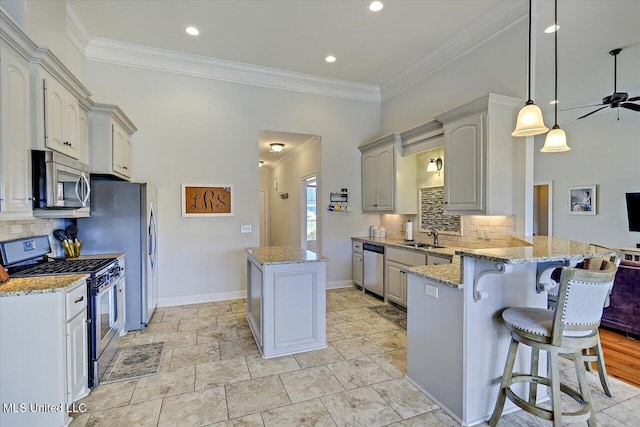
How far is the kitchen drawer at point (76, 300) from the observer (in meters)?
1.98

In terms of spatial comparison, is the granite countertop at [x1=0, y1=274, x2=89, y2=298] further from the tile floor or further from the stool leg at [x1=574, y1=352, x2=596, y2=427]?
the stool leg at [x1=574, y1=352, x2=596, y2=427]

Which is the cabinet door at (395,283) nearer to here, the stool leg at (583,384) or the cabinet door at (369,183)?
Answer: the cabinet door at (369,183)

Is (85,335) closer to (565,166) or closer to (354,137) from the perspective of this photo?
(354,137)

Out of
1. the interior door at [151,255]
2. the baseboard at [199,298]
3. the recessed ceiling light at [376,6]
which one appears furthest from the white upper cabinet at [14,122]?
the recessed ceiling light at [376,6]

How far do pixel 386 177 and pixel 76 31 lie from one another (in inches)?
175

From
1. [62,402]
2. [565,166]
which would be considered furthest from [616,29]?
[62,402]

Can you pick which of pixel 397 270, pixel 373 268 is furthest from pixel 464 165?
pixel 373 268

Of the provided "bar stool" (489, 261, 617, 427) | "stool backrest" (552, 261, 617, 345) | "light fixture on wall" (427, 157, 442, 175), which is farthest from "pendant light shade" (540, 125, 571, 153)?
"stool backrest" (552, 261, 617, 345)

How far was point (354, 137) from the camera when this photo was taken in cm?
558

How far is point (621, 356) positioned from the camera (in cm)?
289

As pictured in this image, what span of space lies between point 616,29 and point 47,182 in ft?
18.4

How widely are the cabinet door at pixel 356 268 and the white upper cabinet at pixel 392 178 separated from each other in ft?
2.88

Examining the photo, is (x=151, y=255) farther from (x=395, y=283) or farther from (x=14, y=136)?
(x=395, y=283)

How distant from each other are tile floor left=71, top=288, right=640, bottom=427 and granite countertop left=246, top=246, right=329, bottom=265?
35.6 inches
